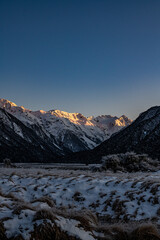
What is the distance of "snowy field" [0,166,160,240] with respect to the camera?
594 cm

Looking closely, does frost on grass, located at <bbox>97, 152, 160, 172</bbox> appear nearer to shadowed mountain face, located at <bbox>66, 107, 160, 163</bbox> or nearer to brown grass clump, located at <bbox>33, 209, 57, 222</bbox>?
brown grass clump, located at <bbox>33, 209, 57, 222</bbox>

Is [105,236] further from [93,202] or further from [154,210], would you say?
[93,202]

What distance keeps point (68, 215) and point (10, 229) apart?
A: 171 cm

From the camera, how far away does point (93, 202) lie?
13148 mm

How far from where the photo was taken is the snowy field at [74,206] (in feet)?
19.5

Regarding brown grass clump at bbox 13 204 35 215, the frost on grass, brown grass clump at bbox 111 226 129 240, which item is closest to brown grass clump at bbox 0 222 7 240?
brown grass clump at bbox 13 204 35 215

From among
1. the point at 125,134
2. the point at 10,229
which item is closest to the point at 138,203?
the point at 10,229

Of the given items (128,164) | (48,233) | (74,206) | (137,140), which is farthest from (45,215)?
(137,140)

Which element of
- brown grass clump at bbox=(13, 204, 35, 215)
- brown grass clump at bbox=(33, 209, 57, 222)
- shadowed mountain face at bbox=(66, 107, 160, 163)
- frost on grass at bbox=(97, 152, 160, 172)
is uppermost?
shadowed mountain face at bbox=(66, 107, 160, 163)

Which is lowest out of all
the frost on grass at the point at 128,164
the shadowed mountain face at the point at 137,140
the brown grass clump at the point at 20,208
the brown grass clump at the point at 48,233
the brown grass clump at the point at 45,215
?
the frost on grass at the point at 128,164

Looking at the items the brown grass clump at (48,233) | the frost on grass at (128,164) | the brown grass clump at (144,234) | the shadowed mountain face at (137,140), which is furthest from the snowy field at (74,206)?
the shadowed mountain face at (137,140)

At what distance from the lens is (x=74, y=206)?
12680mm

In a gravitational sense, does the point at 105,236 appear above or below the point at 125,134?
below

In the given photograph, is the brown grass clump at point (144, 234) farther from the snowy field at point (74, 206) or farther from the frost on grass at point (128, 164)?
the frost on grass at point (128, 164)
